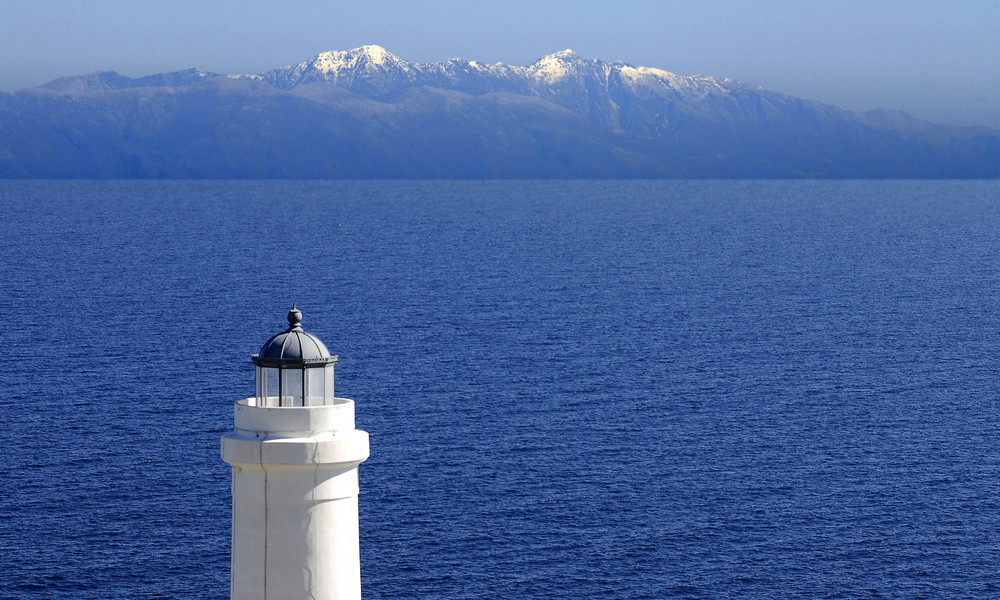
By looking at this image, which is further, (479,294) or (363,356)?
(479,294)

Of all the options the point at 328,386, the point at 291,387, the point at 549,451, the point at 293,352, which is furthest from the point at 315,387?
the point at 549,451

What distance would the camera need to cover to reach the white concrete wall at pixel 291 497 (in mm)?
19859

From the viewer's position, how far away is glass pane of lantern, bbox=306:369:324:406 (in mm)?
20453

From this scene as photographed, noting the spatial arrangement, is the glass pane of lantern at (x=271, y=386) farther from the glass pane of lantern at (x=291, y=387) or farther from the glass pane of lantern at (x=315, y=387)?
the glass pane of lantern at (x=315, y=387)

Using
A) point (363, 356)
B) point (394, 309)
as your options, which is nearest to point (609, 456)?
point (363, 356)

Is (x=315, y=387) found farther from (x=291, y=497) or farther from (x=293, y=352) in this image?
(x=291, y=497)

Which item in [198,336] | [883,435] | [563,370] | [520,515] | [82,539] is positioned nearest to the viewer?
[82,539]

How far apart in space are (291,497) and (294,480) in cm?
27

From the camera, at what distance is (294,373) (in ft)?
67.0

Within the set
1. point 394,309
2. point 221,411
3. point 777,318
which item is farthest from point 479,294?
point 221,411

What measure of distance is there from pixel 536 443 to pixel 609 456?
5.78 meters

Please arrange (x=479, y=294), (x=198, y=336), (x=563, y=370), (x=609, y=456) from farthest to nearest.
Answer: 1. (x=479, y=294)
2. (x=198, y=336)
3. (x=563, y=370)
4. (x=609, y=456)

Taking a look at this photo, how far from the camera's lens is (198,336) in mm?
136250

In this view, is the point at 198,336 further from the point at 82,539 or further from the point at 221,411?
the point at 82,539
